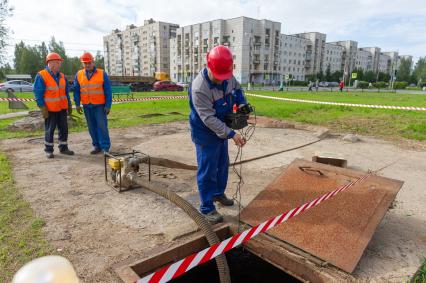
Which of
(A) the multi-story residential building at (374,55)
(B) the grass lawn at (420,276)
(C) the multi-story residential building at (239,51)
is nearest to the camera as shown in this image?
(B) the grass lawn at (420,276)

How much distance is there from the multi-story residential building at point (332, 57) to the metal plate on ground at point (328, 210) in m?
99.2

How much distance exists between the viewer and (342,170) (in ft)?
11.8

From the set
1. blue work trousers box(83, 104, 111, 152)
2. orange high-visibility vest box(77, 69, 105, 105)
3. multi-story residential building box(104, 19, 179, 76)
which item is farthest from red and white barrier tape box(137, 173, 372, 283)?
multi-story residential building box(104, 19, 179, 76)

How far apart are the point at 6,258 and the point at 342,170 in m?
3.45

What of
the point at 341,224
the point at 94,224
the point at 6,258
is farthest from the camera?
the point at 94,224

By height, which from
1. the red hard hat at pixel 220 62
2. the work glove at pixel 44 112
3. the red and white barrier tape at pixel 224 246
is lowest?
the red and white barrier tape at pixel 224 246

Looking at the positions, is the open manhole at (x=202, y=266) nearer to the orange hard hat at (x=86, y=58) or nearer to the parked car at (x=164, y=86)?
the orange hard hat at (x=86, y=58)

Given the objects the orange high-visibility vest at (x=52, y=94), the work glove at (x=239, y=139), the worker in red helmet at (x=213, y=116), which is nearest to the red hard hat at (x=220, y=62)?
the worker in red helmet at (x=213, y=116)

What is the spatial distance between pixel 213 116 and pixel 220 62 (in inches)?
20.0

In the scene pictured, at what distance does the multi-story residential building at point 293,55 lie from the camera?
8344 cm

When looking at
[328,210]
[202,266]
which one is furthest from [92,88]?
[328,210]

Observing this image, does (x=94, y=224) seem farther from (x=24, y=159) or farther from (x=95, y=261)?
(x=24, y=159)

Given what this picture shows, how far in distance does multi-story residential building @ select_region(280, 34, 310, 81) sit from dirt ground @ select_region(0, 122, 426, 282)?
3142 inches

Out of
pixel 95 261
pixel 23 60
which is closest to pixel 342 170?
pixel 95 261
